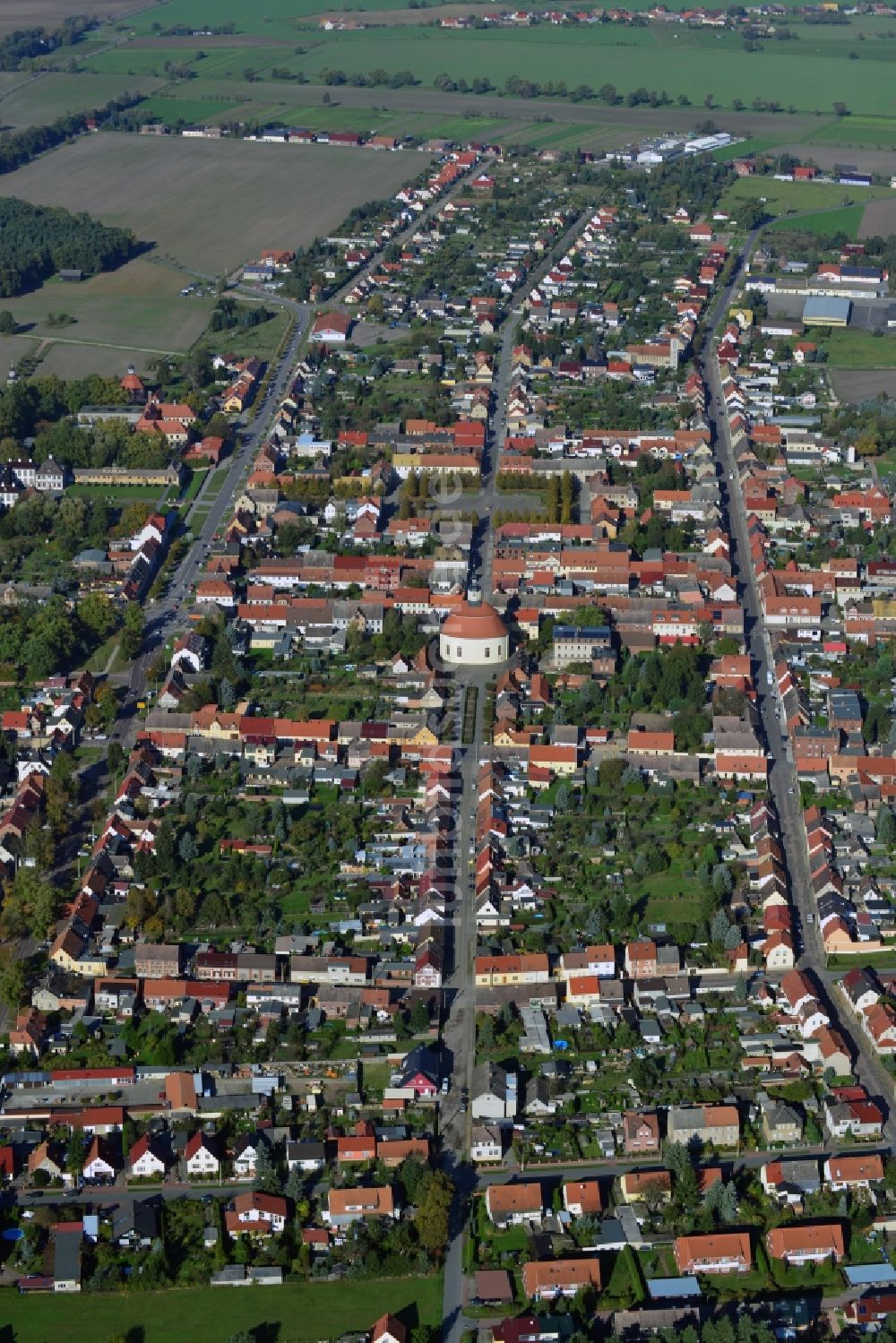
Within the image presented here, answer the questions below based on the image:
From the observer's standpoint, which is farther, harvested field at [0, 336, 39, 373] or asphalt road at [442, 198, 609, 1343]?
harvested field at [0, 336, 39, 373]

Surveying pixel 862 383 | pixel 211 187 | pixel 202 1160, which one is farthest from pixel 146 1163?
pixel 211 187

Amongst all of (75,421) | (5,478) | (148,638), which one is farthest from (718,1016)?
(75,421)

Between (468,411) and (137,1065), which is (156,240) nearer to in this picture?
(468,411)

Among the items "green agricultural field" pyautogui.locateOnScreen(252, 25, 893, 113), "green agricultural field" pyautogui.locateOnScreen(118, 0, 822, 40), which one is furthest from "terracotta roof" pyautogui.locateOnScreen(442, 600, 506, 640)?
"green agricultural field" pyautogui.locateOnScreen(118, 0, 822, 40)

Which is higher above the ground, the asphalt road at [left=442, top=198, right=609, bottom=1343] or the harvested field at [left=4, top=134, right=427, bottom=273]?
the asphalt road at [left=442, top=198, right=609, bottom=1343]

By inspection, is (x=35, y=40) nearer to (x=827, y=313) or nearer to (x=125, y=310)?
(x=125, y=310)

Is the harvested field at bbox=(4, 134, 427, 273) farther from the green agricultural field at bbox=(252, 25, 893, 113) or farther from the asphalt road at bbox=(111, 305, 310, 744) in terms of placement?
the green agricultural field at bbox=(252, 25, 893, 113)

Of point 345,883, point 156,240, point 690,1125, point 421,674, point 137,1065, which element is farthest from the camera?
point 156,240
